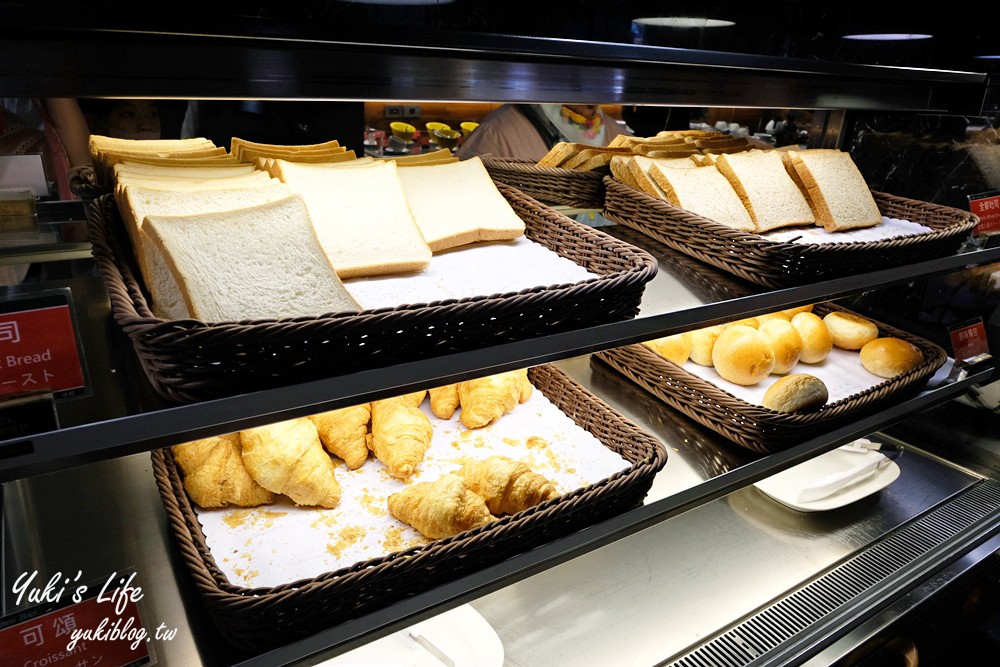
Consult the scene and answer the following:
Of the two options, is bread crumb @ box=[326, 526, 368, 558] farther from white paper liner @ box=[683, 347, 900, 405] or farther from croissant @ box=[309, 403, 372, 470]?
white paper liner @ box=[683, 347, 900, 405]

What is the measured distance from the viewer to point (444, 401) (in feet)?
4.98

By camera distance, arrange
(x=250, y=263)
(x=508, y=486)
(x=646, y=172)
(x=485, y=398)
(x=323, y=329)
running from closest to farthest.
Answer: (x=323, y=329), (x=250, y=263), (x=508, y=486), (x=485, y=398), (x=646, y=172)

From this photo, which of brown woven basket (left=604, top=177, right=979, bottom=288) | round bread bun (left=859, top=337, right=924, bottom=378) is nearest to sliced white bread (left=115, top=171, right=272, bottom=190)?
brown woven basket (left=604, top=177, right=979, bottom=288)

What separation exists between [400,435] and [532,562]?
13.7 inches

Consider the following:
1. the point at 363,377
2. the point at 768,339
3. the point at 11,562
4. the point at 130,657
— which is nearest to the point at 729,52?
the point at 768,339

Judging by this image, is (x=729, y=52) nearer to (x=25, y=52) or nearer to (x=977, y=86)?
(x=977, y=86)

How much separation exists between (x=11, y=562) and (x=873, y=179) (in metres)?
2.45

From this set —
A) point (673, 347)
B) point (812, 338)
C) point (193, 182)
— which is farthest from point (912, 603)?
point (193, 182)

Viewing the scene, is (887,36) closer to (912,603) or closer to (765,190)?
(765,190)

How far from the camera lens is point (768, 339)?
1848 mm

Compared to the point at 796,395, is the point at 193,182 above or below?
above

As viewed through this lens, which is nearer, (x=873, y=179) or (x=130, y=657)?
(x=130, y=657)

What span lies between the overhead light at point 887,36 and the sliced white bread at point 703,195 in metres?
0.43

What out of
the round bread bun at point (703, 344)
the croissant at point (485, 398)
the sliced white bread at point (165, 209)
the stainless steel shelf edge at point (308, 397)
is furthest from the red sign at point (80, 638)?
the round bread bun at point (703, 344)
